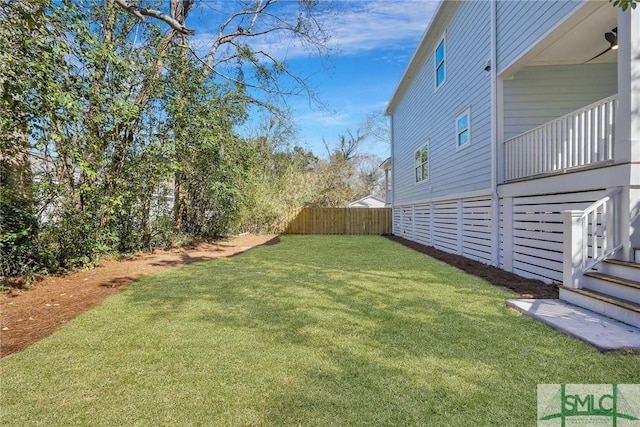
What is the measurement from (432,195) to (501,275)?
4.76 metres

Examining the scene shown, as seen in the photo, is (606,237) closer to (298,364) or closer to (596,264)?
(596,264)

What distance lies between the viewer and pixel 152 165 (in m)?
6.88

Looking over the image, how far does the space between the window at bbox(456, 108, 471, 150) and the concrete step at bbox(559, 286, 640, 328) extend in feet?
14.6

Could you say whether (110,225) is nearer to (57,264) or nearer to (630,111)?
(57,264)

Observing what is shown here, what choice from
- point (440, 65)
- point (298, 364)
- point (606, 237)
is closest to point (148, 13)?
point (298, 364)

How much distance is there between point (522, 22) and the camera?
17.7ft

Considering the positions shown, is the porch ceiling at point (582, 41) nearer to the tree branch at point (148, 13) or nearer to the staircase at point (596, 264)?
the staircase at point (596, 264)

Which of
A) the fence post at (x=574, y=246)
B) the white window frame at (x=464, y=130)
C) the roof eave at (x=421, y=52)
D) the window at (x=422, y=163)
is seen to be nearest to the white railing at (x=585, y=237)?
the fence post at (x=574, y=246)

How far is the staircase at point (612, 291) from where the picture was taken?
9.81 feet

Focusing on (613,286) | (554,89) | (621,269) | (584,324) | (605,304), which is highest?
(554,89)

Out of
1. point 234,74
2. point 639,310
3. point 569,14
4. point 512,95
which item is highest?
point 234,74

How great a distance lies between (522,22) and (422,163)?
5908 mm

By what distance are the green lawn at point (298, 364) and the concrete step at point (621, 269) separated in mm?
1083

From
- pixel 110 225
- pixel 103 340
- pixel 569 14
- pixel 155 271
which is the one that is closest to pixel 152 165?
pixel 110 225
